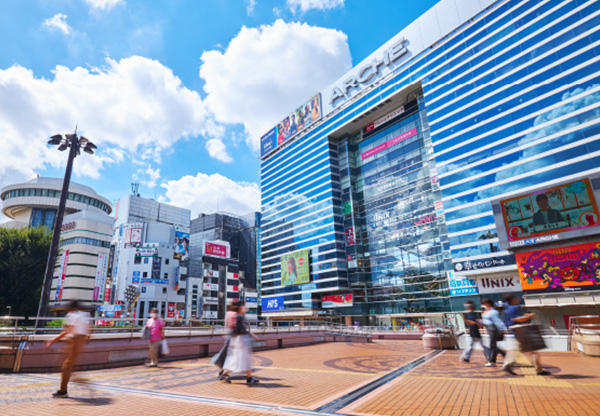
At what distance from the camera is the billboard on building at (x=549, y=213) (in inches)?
1262

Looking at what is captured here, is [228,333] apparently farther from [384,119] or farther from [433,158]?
[384,119]

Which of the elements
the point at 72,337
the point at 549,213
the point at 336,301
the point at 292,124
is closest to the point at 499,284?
the point at 549,213

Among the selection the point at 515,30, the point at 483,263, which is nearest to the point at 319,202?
the point at 483,263

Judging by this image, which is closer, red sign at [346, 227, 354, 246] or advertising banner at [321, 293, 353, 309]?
advertising banner at [321, 293, 353, 309]

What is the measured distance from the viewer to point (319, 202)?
72438 millimetres

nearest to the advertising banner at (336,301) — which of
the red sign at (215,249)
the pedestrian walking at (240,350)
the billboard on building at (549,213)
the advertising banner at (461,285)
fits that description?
the advertising banner at (461,285)

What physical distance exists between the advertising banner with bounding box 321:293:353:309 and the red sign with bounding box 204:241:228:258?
2386 centimetres

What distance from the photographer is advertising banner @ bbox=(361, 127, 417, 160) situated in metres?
60.0

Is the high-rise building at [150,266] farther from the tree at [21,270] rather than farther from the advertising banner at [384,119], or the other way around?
the advertising banner at [384,119]

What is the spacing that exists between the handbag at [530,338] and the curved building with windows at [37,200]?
315 ft

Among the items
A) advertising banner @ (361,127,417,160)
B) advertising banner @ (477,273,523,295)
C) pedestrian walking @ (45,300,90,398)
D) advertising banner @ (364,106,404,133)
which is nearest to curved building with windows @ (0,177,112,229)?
advertising banner @ (361,127,417,160)

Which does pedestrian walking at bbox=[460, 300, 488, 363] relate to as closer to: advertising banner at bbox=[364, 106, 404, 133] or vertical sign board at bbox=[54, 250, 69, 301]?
advertising banner at bbox=[364, 106, 404, 133]

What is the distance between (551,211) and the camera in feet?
109

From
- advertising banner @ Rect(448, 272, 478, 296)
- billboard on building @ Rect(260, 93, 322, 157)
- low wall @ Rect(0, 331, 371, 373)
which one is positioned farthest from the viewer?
billboard on building @ Rect(260, 93, 322, 157)
